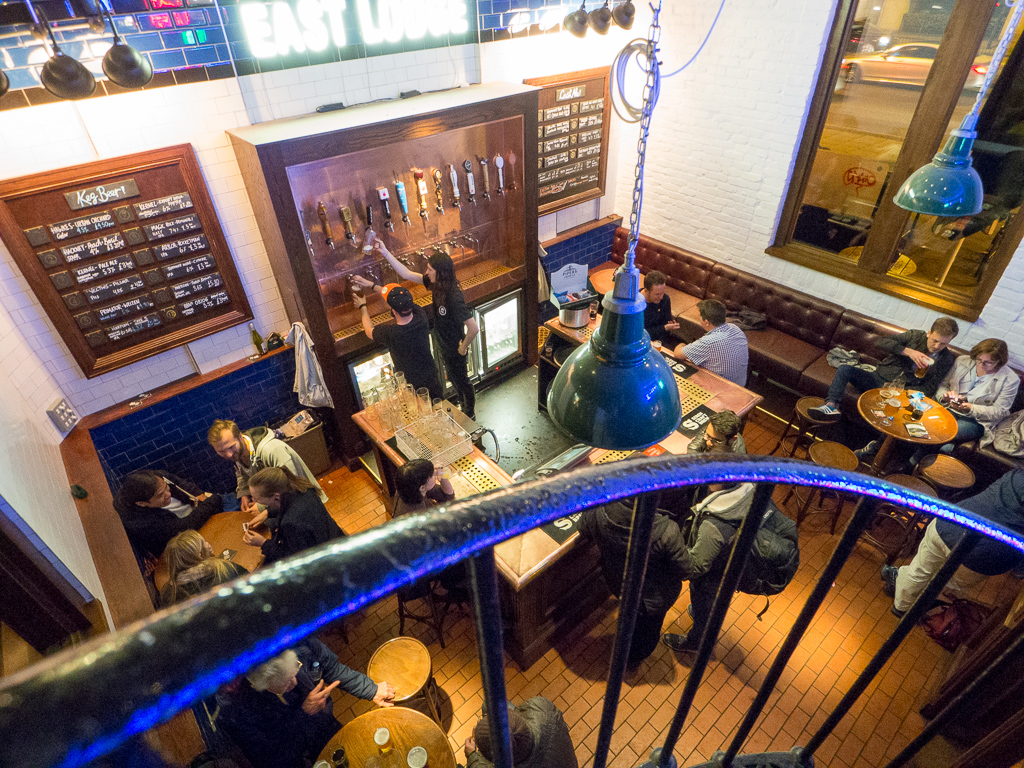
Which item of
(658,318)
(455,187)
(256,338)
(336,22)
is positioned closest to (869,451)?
(658,318)

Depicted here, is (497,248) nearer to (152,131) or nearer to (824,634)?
(152,131)

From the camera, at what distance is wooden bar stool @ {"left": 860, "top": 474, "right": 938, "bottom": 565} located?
4285 millimetres

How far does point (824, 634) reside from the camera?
157 inches

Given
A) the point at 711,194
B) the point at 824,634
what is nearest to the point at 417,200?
the point at 711,194

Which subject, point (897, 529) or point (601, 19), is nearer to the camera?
point (897, 529)

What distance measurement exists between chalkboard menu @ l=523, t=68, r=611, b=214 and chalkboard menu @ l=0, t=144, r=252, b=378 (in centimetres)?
348

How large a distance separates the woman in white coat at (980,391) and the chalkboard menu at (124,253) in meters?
6.20

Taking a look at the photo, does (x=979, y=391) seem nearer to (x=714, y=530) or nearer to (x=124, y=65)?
(x=714, y=530)

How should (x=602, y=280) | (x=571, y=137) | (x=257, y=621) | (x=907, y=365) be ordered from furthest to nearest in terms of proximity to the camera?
(x=602, y=280)
(x=571, y=137)
(x=907, y=365)
(x=257, y=621)

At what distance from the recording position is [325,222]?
15.4ft

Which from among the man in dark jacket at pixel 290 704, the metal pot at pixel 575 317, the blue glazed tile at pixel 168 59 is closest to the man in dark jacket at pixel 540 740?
the man in dark jacket at pixel 290 704

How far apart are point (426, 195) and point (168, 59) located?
217 centimetres

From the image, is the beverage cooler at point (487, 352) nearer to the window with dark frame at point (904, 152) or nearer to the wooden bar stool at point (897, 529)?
the window with dark frame at point (904, 152)

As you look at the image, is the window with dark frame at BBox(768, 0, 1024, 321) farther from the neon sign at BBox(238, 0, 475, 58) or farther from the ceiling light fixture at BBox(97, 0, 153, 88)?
the ceiling light fixture at BBox(97, 0, 153, 88)
